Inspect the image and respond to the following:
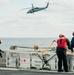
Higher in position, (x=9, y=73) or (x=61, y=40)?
(x=61, y=40)

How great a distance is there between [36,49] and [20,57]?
1.02 metres

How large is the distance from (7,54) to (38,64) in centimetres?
195

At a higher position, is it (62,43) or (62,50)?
(62,43)

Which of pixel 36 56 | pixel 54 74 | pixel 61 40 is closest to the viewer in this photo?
pixel 54 74

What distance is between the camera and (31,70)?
1730 cm

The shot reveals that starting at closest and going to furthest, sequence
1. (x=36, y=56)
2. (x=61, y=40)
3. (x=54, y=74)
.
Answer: (x=54, y=74) → (x=61, y=40) → (x=36, y=56)

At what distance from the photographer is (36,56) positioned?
17891 mm

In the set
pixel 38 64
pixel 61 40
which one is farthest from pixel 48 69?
pixel 61 40

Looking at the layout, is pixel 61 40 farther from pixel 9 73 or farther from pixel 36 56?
pixel 9 73

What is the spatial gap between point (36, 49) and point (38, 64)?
3.96ft

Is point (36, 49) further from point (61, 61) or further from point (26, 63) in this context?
point (61, 61)

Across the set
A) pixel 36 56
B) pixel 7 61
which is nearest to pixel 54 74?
pixel 36 56

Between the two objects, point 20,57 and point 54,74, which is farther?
point 20,57

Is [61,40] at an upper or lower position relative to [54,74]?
upper
